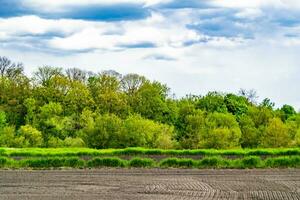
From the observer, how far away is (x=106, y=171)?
128 feet

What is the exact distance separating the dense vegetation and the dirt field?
95.6 ft

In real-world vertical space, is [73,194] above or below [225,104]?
below

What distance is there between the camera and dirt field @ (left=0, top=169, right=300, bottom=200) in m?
24.9

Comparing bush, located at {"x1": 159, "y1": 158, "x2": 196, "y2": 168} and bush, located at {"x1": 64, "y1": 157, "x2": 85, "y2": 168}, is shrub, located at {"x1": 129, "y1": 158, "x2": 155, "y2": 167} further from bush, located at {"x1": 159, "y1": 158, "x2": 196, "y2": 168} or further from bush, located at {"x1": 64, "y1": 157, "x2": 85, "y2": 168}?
bush, located at {"x1": 64, "y1": 157, "x2": 85, "y2": 168}

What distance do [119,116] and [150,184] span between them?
4796 cm

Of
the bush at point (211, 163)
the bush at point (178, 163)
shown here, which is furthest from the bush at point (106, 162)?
the bush at point (211, 163)

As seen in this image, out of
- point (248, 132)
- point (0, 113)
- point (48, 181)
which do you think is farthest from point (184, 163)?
point (0, 113)

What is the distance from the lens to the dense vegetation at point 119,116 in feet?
227

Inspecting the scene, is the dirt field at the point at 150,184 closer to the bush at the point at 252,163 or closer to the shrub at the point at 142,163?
the bush at the point at 252,163

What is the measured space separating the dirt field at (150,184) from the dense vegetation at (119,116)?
95.6ft

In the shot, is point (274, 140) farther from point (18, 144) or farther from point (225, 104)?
point (18, 144)

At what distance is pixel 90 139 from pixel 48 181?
125ft

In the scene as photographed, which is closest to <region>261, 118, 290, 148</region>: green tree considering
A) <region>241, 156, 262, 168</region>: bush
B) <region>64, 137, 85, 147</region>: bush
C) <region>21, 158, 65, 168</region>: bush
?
<region>64, 137, 85, 147</region>: bush

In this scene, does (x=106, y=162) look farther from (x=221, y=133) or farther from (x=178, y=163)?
(x=221, y=133)
